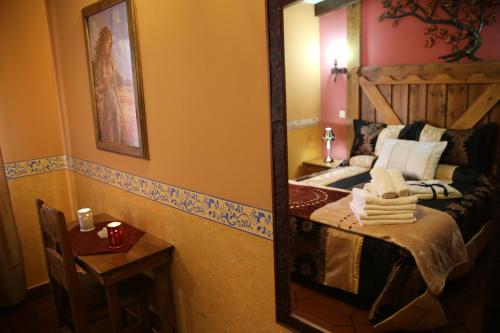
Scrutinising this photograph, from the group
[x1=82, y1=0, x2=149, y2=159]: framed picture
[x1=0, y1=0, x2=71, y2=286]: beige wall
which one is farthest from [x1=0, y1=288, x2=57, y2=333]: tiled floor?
[x1=82, y1=0, x2=149, y2=159]: framed picture

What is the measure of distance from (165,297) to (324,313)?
1011 millimetres

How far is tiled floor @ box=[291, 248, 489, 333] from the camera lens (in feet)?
3.76

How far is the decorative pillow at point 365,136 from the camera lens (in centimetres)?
144

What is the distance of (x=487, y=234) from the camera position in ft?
3.64

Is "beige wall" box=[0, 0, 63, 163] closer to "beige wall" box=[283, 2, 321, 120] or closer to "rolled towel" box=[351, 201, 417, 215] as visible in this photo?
"beige wall" box=[283, 2, 321, 120]

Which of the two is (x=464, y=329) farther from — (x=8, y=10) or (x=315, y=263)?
(x=8, y=10)

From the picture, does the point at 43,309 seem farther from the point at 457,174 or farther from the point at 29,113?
the point at 457,174

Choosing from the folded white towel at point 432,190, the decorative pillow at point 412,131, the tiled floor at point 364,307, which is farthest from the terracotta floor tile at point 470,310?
the decorative pillow at point 412,131

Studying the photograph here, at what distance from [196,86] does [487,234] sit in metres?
1.29

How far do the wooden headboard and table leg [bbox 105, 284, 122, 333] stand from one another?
4.70 feet

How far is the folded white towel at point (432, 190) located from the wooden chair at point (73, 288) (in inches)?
60.6

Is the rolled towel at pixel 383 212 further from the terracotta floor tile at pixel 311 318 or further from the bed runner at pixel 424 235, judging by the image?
the terracotta floor tile at pixel 311 318

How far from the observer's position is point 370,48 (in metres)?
1.40

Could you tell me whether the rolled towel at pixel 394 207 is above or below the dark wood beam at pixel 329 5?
below
